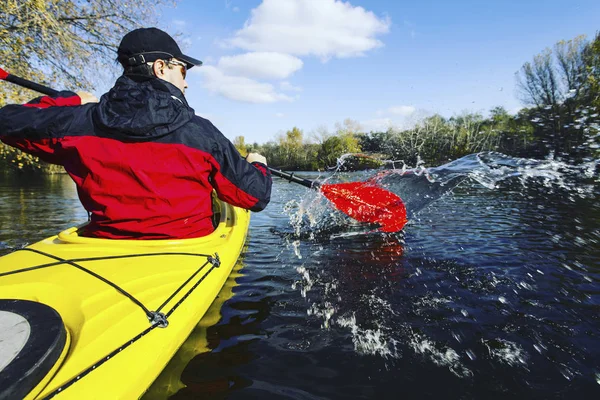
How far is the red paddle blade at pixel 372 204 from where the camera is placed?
5459 millimetres

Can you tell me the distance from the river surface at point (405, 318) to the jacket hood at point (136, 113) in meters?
1.61

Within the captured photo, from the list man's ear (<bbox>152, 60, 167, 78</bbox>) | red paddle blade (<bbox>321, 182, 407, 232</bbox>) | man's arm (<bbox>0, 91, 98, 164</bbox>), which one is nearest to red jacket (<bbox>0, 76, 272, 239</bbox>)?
man's arm (<bbox>0, 91, 98, 164</bbox>)

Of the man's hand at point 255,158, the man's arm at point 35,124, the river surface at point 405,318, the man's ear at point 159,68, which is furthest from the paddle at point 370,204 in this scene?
the man's arm at point 35,124

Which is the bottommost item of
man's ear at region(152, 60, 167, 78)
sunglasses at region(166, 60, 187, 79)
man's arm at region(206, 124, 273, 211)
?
man's arm at region(206, 124, 273, 211)

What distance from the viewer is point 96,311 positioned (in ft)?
5.74

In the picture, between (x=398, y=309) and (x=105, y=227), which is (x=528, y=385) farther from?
(x=105, y=227)

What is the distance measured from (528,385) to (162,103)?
9.93ft

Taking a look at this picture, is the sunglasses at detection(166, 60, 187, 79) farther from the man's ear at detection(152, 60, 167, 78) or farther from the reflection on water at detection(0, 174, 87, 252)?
the reflection on water at detection(0, 174, 87, 252)

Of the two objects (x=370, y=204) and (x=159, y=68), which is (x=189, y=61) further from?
(x=370, y=204)

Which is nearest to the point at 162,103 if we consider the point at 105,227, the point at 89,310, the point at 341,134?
the point at 105,227

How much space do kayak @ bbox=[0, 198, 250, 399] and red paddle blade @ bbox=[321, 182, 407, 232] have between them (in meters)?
3.01

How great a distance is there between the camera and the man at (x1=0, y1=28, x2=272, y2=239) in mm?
2141

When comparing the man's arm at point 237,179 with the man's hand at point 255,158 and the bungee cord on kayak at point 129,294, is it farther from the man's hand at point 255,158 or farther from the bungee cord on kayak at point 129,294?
the bungee cord on kayak at point 129,294

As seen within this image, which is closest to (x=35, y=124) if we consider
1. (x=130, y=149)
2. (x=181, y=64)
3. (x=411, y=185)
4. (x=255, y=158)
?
(x=130, y=149)
